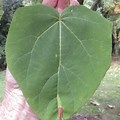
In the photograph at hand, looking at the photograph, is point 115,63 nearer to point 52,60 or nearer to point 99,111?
point 99,111

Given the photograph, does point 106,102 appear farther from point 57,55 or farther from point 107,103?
point 57,55

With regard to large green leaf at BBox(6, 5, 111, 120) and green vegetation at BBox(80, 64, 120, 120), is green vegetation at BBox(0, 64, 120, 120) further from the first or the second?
large green leaf at BBox(6, 5, 111, 120)

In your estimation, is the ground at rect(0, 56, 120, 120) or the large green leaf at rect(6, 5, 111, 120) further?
the ground at rect(0, 56, 120, 120)

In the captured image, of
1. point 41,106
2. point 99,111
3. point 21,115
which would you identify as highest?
point 41,106

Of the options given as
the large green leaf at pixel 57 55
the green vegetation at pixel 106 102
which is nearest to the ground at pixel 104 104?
the green vegetation at pixel 106 102

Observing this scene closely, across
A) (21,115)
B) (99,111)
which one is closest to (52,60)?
(21,115)

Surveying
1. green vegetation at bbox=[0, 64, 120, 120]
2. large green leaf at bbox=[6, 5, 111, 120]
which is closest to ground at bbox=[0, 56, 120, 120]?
green vegetation at bbox=[0, 64, 120, 120]

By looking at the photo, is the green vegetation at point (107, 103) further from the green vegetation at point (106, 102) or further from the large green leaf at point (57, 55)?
the large green leaf at point (57, 55)

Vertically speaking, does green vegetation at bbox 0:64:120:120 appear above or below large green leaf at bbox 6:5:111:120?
below

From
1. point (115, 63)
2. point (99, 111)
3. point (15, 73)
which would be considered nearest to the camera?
point (15, 73)
